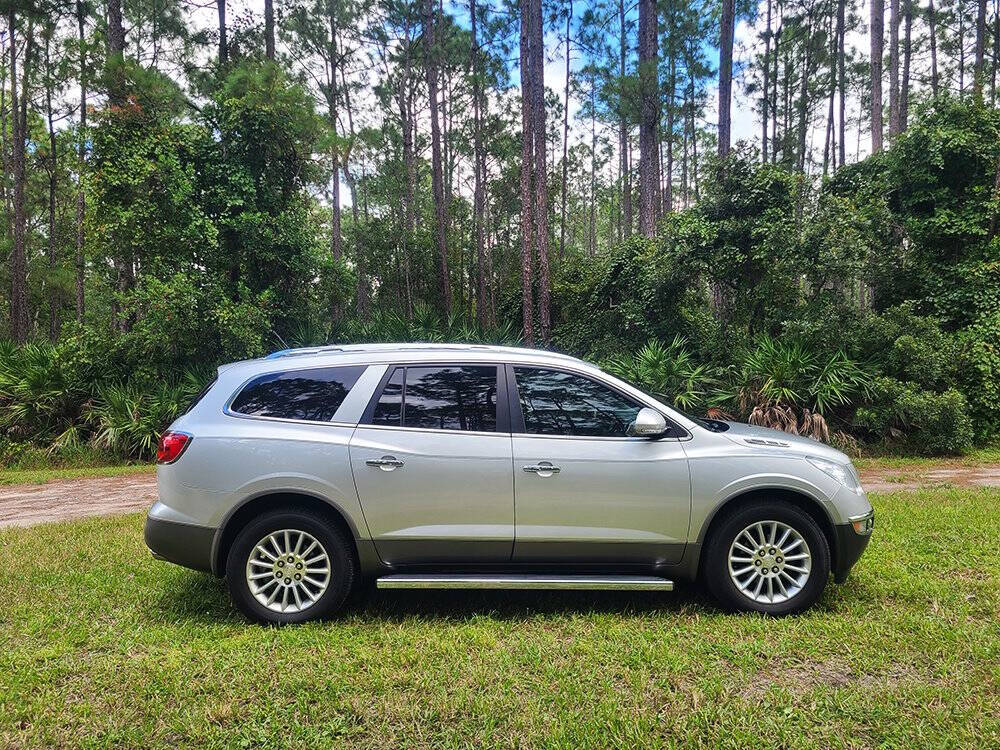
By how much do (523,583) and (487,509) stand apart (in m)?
0.49

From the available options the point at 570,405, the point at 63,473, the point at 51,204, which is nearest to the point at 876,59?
the point at 570,405

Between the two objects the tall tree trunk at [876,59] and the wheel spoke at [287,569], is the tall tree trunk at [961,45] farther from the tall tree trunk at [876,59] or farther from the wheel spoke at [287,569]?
the wheel spoke at [287,569]

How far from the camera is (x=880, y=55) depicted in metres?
16.4

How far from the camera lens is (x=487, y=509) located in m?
3.77

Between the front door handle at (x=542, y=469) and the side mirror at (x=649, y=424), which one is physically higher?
the side mirror at (x=649, y=424)

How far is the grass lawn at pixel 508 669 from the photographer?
2635mm

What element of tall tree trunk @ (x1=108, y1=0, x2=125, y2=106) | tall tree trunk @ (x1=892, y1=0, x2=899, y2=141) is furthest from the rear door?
tall tree trunk @ (x1=892, y1=0, x2=899, y2=141)

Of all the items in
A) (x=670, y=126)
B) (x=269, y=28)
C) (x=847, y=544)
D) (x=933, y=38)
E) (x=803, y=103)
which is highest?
(x=933, y=38)

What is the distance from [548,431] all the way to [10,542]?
17.0ft

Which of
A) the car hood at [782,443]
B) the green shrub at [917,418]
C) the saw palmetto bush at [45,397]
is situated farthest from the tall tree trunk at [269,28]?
the car hood at [782,443]

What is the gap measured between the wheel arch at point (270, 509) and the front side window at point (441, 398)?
0.61 metres

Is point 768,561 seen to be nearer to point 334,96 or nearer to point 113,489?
point 113,489

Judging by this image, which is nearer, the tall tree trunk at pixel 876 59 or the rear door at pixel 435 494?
the rear door at pixel 435 494

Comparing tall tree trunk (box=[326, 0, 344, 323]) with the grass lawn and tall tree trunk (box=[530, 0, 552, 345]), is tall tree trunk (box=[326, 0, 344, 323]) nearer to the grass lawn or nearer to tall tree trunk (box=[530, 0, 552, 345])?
tall tree trunk (box=[530, 0, 552, 345])
